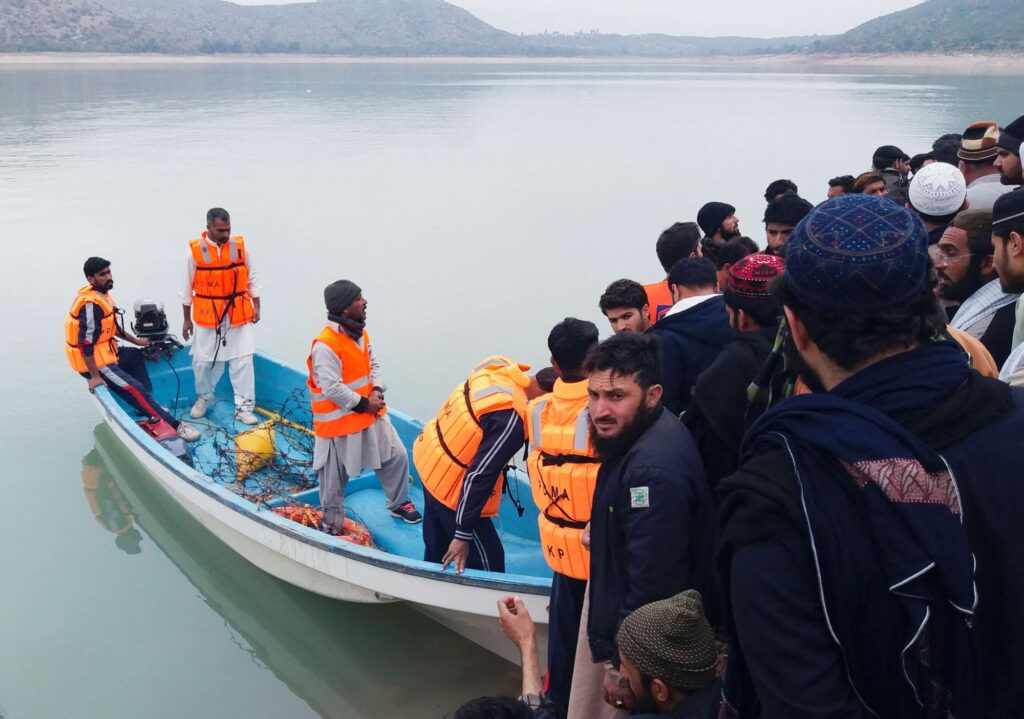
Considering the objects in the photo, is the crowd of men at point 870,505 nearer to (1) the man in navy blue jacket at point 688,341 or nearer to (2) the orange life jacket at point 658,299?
(1) the man in navy blue jacket at point 688,341

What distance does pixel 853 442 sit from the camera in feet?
4.37

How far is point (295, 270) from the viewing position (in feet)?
41.1

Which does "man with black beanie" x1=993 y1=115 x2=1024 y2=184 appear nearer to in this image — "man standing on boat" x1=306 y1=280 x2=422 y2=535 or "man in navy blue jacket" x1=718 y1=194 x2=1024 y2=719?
"man standing on boat" x1=306 y1=280 x2=422 y2=535

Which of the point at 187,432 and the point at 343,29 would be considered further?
the point at 343,29

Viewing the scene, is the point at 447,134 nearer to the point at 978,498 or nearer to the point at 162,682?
the point at 162,682

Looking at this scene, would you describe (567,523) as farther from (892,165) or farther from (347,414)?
(892,165)

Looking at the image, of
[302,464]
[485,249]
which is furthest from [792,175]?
[302,464]

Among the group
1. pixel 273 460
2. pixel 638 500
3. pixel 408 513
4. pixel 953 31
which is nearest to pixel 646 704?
pixel 638 500

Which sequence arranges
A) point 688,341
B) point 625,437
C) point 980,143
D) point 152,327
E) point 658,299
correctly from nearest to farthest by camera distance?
point 625,437 → point 688,341 → point 658,299 → point 980,143 → point 152,327

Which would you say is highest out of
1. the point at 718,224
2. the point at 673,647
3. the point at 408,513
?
the point at 718,224

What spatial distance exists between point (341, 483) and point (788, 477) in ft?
13.8

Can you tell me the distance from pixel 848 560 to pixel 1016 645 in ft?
1.08

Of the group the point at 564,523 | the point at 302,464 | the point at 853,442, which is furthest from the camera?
the point at 302,464

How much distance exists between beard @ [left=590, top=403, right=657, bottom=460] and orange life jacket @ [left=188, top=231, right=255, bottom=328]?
16.2 ft
